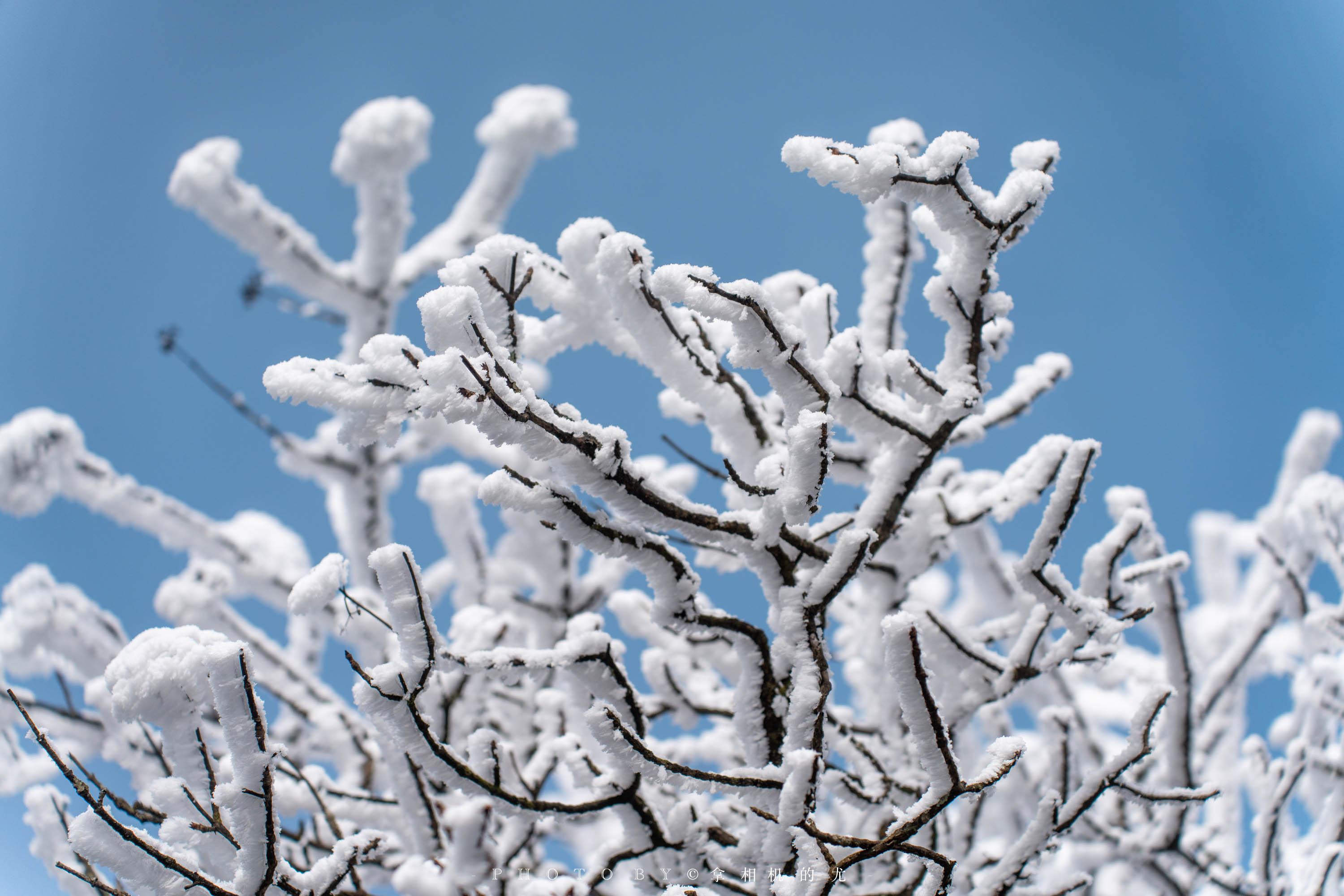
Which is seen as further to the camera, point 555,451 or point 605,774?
point 605,774

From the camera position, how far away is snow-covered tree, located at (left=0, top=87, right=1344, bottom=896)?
1.29 meters

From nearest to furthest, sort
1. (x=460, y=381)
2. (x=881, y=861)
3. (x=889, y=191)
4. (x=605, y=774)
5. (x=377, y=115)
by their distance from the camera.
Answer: (x=460, y=381)
(x=889, y=191)
(x=605, y=774)
(x=881, y=861)
(x=377, y=115)

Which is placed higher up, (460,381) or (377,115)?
(377,115)

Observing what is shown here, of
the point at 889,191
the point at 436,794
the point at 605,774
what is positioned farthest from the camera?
the point at 436,794

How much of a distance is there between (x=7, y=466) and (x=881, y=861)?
3614mm

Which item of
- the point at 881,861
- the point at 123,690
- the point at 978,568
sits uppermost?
the point at 978,568

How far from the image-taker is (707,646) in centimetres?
279

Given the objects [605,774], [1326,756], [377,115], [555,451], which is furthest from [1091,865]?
[377,115]

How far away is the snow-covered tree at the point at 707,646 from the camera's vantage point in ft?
4.22

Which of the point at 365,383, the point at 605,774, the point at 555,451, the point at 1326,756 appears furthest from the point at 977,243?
the point at 1326,756

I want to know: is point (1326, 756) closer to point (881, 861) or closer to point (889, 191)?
point (881, 861)

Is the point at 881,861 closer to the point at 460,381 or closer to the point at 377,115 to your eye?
the point at 460,381

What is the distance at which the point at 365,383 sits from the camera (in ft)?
3.93

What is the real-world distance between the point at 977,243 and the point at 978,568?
200cm
